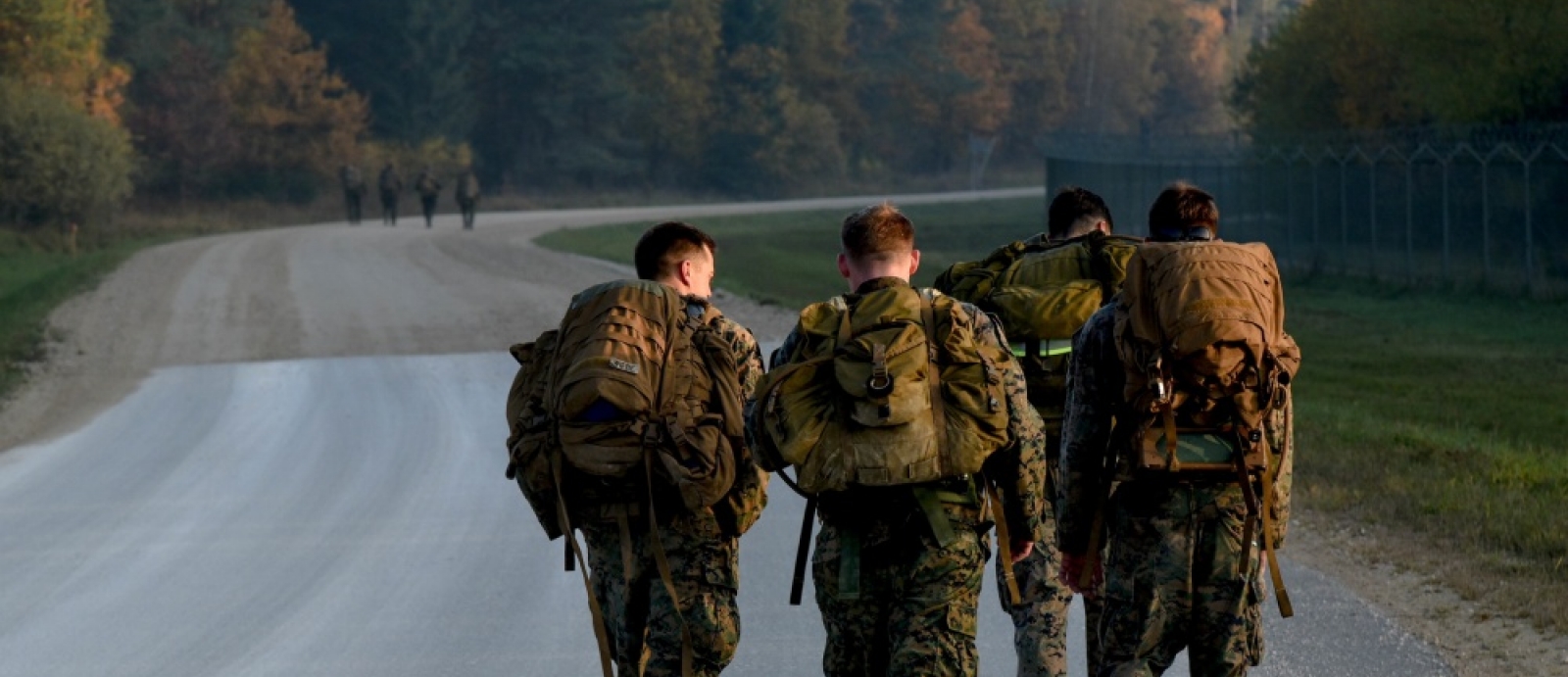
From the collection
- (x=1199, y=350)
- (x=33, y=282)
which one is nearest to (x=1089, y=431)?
(x=1199, y=350)

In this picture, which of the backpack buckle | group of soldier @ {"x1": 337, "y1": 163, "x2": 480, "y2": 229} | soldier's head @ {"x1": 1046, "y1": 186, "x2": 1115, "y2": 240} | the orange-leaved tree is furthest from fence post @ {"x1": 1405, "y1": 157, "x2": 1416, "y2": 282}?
the orange-leaved tree

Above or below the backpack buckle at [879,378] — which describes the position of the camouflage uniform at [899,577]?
below

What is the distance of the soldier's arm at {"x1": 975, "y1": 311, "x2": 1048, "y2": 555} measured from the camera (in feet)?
16.9

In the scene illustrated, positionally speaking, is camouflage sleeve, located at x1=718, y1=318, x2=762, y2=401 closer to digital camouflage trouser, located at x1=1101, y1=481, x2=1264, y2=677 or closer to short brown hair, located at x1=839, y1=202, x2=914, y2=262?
short brown hair, located at x1=839, y1=202, x2=914, y2=262

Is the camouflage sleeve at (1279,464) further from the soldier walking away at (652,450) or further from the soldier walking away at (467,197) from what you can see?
the soldier walking away at (467,197)

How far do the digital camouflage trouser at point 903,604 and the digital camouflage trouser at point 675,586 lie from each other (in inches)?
17.3

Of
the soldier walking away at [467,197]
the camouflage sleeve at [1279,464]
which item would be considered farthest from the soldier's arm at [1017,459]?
the soldier walking away at [467,197]

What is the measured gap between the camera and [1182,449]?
5.09 m

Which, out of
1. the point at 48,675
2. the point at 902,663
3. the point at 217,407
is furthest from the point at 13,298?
the point at 902,663

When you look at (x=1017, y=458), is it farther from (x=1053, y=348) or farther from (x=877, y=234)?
A: (x=1053, y=348)

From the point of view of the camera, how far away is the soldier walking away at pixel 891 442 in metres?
4.93

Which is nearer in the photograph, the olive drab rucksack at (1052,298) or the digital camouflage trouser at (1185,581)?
the digital camouflage trouser at (1185,581)

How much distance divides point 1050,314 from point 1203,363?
4.05 feet

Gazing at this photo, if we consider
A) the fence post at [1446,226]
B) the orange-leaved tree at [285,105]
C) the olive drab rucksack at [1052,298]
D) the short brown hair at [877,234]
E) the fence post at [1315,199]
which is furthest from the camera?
the orange-leaved tree at [285,105]
